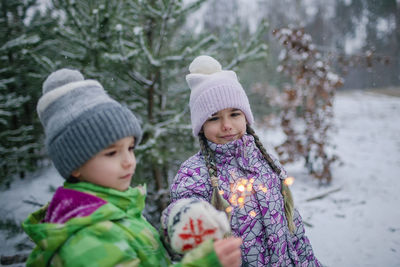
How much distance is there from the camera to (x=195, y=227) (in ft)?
3.43

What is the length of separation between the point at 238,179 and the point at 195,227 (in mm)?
806

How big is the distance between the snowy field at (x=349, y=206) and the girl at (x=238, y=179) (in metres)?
2.06

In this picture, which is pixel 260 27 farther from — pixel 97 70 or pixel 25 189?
pixel 25 189

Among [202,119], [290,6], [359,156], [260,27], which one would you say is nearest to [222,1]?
[290,6]

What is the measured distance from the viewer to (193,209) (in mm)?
1059

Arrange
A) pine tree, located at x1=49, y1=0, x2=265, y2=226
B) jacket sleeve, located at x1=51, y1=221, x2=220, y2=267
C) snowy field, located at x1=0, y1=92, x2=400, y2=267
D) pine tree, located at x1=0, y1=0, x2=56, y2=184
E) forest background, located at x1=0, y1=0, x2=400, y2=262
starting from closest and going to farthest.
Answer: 1. jacket sleeve, located at x1=51, y1=221, x2=220, y2=267
2. pine tree, located at x1=49, y1=0, x2=265, y2=226
3. forest background, located at x1=0, y1=0, x2=400, y2=262
4. snowy field, located at x1=0, y1=92, x2=400, y2=267
5. pine tree, located at x1=0, y1=0, x2=56, y2=184

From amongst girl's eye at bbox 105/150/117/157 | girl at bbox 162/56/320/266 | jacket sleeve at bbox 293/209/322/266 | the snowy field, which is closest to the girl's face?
girl at bbox 162/56/320/266

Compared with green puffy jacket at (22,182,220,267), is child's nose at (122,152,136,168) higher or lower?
higher

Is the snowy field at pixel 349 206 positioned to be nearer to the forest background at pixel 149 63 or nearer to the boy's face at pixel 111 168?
the forest background at pixel 149 63

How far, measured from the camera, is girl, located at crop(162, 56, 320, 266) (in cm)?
168

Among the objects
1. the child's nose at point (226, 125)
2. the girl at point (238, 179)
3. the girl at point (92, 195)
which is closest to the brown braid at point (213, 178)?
the girl at point (238, 179)

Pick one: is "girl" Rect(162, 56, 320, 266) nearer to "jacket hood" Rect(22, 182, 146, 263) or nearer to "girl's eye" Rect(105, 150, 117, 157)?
"jacket hood" Rect(22, 182, 146, 263)

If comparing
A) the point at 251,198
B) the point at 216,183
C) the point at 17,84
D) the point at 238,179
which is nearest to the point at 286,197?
the point at 251,198

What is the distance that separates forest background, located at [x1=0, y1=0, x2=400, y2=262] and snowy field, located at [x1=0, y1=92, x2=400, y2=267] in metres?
0.42
